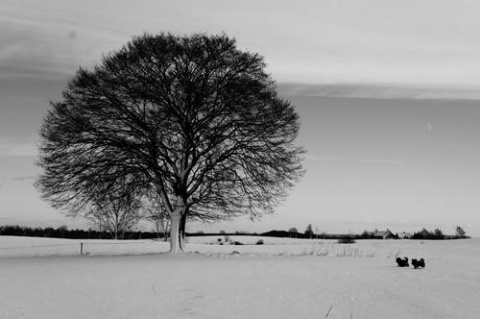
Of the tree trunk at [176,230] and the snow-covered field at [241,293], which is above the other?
the tree trunk at [176,230]

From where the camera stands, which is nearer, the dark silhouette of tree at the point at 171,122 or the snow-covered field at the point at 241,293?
the snow-covered field at the point at 241,293

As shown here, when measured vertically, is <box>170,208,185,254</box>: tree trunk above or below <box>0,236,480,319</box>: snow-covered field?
above

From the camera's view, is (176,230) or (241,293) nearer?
(241,293)

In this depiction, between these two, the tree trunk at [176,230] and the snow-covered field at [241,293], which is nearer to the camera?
the snow-covered field at [241,293]

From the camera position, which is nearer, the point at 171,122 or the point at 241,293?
the point at 241,293

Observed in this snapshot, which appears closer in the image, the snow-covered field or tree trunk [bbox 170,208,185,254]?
the snow-covered field

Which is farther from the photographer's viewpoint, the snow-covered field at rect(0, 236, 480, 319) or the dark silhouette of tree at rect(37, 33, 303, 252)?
the dark silhouette of tree at rect(37, 33, 303, 252)

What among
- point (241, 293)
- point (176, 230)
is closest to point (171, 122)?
point (176, 230)

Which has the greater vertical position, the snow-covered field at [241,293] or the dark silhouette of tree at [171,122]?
the dark silhouette of tree at [171,122]

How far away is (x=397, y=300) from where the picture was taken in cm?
1220

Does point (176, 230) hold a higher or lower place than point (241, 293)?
higher

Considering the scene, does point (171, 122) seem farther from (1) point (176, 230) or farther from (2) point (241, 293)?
(2) point (241, 293)

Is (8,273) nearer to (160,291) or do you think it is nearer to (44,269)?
(44,269)

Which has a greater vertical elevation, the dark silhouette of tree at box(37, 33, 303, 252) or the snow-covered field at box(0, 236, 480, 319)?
the dark silhouette of tree at box(37, 33, 303, 252)
